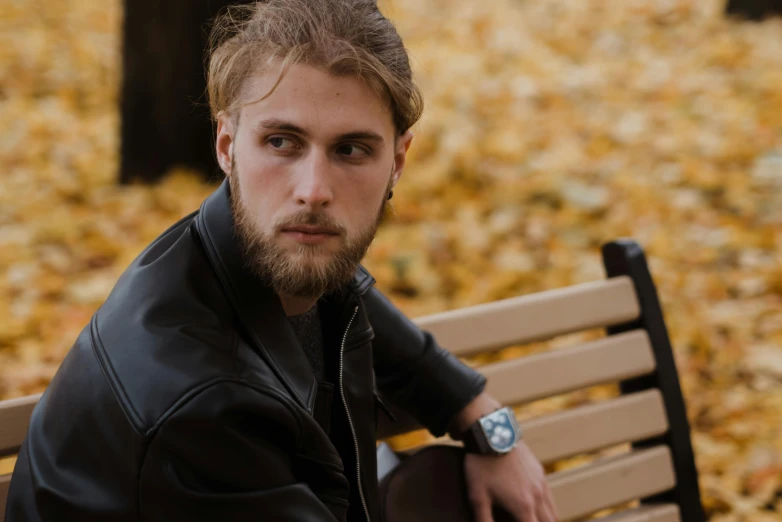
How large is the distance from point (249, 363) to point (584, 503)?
4.72 ft

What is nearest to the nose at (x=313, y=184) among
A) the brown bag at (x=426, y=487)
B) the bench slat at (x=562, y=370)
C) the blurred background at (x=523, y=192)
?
the brown bag at (x=426, y=487)

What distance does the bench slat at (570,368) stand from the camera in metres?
2.52

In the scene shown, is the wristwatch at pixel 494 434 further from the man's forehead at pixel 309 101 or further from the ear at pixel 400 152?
the man's forehead at pixel 309 101

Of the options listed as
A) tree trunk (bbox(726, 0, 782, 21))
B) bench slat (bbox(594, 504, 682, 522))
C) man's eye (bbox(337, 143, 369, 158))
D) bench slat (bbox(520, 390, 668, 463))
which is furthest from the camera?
tree trunk (bbox(726, 0, 782, 21))

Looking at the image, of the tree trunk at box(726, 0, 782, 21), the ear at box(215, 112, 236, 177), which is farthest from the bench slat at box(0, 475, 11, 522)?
the tree trunk at box(726, 0, 782, 21)

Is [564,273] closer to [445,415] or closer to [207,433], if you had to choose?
[445,415]

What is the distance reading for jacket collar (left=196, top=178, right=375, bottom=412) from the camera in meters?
1.61

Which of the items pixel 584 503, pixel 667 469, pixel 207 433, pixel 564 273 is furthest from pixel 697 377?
pixel 207 433

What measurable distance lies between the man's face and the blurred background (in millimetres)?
1751

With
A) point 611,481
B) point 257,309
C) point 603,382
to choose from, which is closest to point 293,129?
point 257,309

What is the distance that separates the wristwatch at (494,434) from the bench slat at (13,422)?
40.3 inches

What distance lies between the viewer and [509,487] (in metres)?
2.18

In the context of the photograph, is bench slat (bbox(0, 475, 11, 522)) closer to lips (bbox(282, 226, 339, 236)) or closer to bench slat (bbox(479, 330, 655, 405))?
lips (bbox(282, 226, 339, 236))

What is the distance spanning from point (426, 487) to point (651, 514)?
0.96 metres
